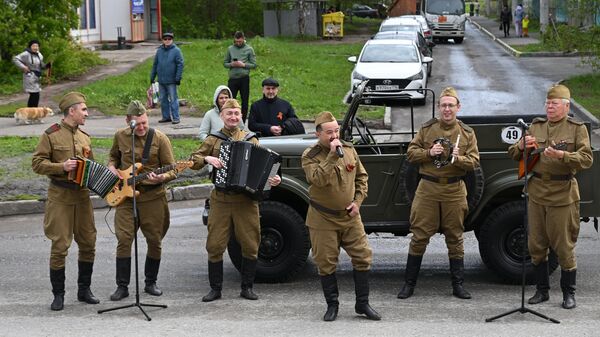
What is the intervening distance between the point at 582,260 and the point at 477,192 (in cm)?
190

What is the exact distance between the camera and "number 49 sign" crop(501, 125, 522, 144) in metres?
10.5

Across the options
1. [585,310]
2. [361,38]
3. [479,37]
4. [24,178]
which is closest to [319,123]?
[585,310]

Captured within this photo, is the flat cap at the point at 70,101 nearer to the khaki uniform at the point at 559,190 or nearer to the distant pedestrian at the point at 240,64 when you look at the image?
the khaki uniform at the point at 559,190

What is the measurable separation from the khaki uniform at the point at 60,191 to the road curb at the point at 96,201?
5.14m

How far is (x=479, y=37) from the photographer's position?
2280 inches

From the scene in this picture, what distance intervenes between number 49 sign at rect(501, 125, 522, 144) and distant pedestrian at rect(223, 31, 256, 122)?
411 inches

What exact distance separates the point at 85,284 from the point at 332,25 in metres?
41.8

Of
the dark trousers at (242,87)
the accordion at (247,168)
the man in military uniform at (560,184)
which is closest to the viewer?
the man in military uniform at (560,184)

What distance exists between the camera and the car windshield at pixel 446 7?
A: 51125 millimetres

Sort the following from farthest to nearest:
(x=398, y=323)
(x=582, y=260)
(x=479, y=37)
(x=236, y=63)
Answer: (x=479, y=37) → (x=236, y=63) → (x=582, y=260) → (x=398, y=323)

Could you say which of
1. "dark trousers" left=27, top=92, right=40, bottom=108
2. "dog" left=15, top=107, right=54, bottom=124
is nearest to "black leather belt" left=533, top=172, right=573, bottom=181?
"dog" left=15, top=107, right=54, bottom=124

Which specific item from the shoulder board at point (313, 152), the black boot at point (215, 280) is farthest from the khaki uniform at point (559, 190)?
the black boot at point (215, 280)

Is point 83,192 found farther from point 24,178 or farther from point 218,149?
point 24,178

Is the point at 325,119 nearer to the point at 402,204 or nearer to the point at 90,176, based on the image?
the point at 402,204
